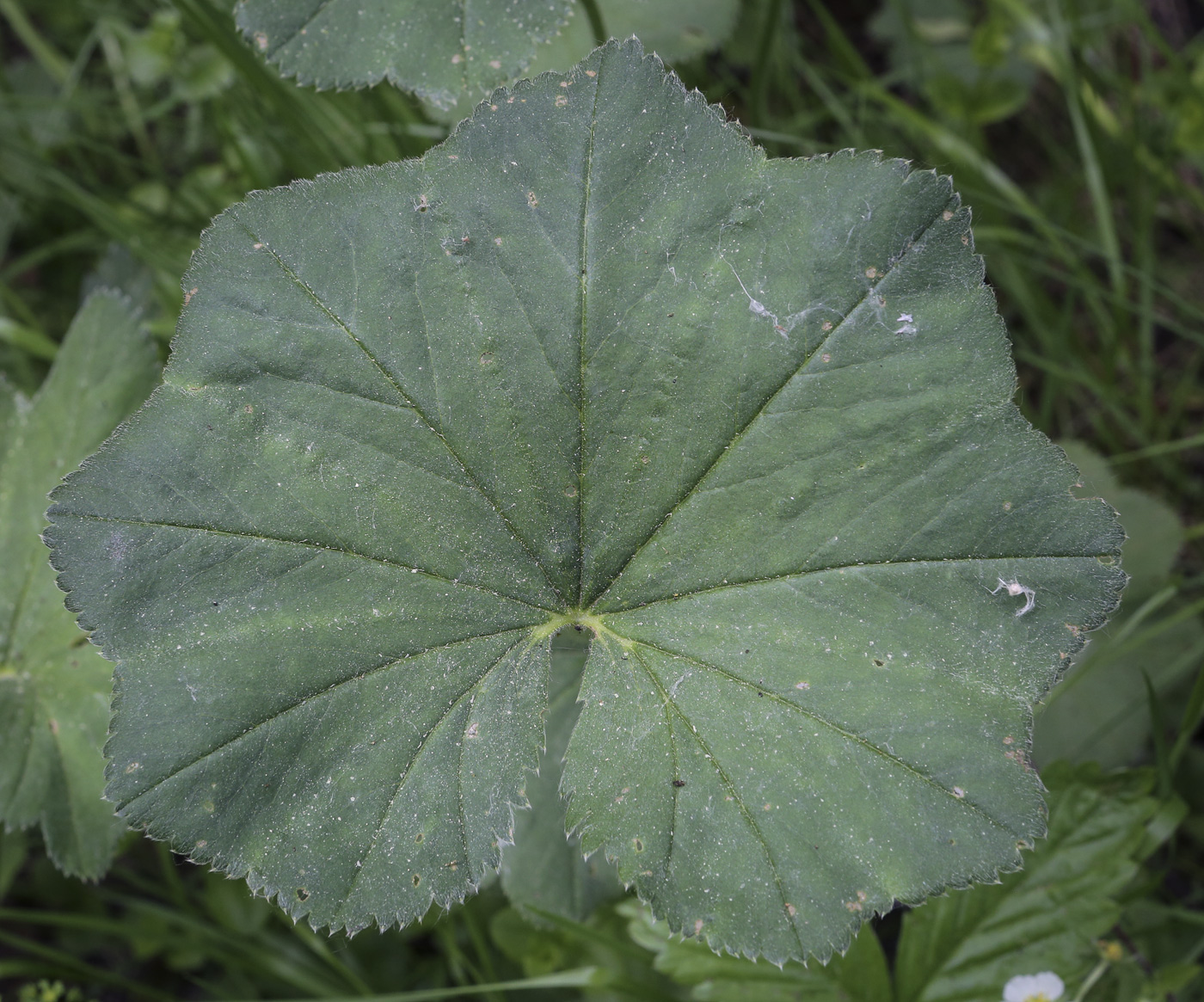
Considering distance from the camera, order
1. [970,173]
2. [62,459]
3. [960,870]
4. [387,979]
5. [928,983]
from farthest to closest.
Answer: [970,173] → [387,979] → [62,459] → [928,983] → [960,870]

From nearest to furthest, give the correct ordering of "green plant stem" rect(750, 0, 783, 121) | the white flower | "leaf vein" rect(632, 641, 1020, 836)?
"leaf vein" rect(632, 641, 1020, 836), the white flower, "green plant stem" rect(750, 0, 783, 121)

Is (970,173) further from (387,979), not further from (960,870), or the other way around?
(387,979)

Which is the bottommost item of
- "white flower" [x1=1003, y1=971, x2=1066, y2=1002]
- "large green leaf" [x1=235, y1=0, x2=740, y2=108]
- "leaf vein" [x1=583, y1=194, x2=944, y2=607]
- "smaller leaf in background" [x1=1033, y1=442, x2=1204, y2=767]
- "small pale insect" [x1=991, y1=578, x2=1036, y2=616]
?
"smaller leaf in background" [x1=1033, y1=442, x2=1204, y2=767]

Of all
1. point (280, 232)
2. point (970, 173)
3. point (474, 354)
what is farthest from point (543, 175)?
point (970, 173)

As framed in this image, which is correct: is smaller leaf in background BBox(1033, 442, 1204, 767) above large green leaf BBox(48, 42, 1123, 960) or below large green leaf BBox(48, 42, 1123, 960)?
below

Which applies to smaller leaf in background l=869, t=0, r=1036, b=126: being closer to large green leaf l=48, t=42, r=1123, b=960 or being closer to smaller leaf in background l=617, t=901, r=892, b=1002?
large green leaf l=48, t=42, r=1123, b=960

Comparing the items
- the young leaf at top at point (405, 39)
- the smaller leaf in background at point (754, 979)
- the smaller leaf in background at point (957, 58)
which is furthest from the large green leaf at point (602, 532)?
the smaller leaf in background at point (957, 58)

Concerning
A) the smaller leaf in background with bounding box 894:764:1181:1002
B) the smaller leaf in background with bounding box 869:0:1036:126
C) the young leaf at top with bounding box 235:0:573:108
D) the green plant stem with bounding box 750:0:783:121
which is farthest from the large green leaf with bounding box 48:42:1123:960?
the smaller leaf in background with bounding box 869:0:1036:126
